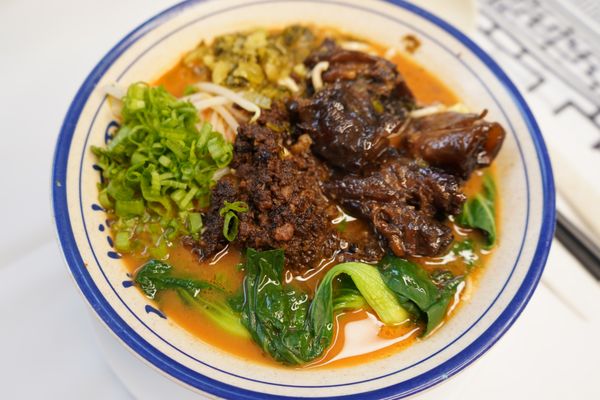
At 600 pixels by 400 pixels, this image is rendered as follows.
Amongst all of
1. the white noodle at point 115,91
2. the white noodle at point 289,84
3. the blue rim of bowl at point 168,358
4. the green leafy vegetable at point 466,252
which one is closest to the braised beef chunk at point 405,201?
the green leafy vegetable at point 466,252

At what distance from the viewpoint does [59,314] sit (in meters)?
2.74

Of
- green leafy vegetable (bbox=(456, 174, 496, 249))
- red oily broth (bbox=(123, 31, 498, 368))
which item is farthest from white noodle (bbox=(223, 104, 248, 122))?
green leafy vegetable (bbox=(456, 174, 496, 249))

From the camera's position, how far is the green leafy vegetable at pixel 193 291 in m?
2.44

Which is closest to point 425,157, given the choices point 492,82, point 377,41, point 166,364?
point 492,82

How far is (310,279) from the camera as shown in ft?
8.53

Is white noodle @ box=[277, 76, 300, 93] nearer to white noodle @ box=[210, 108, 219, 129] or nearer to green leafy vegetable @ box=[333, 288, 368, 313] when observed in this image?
white noodle @ box=[210, 108, 219, 129]

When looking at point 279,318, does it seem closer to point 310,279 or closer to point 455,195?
point 310,279

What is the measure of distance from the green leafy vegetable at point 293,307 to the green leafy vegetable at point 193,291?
9 centimetres

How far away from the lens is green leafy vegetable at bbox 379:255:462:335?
2.40 metres

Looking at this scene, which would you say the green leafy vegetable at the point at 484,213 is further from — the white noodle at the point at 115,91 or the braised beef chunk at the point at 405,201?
the white noodle at the point at 115,91

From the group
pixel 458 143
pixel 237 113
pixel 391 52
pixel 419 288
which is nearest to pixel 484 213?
pixel 458 143

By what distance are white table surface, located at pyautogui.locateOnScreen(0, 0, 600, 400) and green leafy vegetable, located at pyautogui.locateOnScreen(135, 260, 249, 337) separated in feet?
1.61

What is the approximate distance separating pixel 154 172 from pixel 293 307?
1023 millimetres

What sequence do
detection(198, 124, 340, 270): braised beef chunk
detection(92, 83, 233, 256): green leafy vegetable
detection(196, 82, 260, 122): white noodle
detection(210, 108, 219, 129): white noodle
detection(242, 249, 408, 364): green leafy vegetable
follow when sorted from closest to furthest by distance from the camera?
detection(242, 249, 408, 364): green leafy vegetable → detection(198, 124, 340, 270): braised beef chunk → detection(92, 83, 233, 256): green leafy vegetable → detection(196, 82, 260, 122): white noodle → detection(210, 108, 219, 129): white noodle
